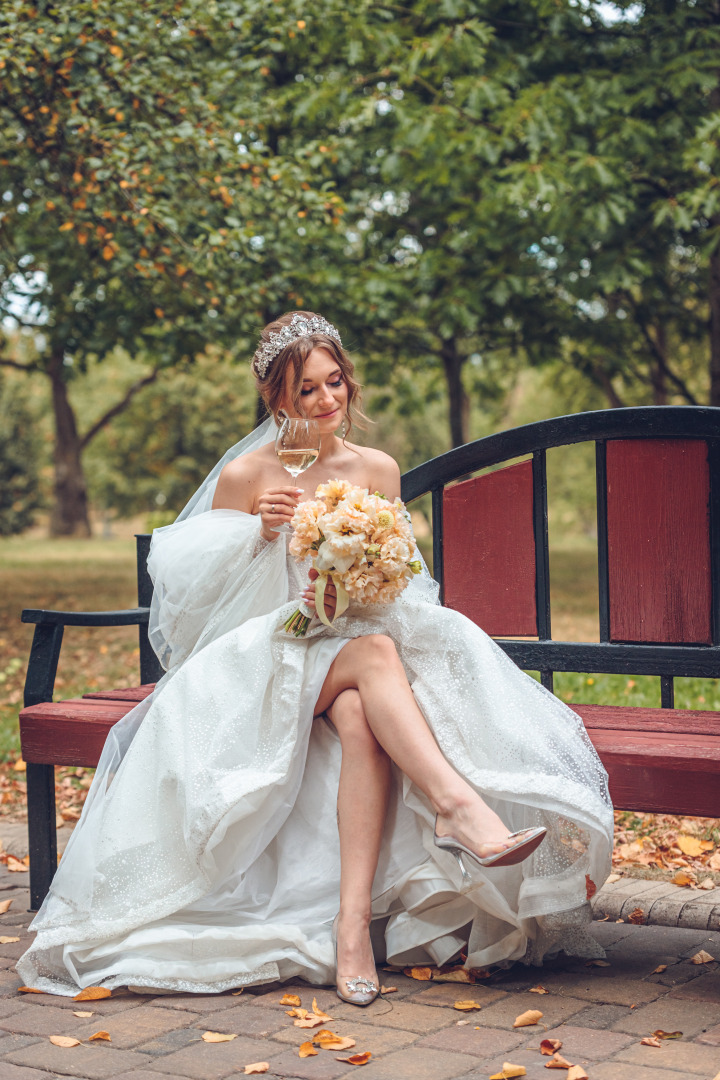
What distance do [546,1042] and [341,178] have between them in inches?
392

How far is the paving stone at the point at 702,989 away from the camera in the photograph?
2799 mm

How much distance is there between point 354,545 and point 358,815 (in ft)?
2.38

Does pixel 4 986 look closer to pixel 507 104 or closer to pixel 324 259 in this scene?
pixel 507 104

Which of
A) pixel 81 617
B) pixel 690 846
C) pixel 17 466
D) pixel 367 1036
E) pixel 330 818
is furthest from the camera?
pixel 17 466

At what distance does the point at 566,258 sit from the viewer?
9781 millimetres

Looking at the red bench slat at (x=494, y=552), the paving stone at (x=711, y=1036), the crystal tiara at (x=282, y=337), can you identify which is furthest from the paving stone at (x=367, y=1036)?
the crystal tiara at (x=282, y=337)

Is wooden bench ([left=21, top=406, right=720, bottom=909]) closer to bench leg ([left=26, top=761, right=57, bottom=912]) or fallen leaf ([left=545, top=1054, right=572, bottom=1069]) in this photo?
bench leg ([left=26, top=761, right=57, bottom=912])

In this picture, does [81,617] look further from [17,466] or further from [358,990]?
[17,466]

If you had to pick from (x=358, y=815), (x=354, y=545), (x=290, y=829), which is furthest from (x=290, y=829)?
(x=354, y=545)

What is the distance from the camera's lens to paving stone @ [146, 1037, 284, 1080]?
2.38 metres

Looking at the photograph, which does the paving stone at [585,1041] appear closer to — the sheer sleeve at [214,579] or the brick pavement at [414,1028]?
the brick pavement at [414,1028]

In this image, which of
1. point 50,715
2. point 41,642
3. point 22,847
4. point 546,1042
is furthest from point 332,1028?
point 22,847

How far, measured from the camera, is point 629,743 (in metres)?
2.95

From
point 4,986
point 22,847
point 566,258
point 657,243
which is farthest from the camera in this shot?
point 657,243
